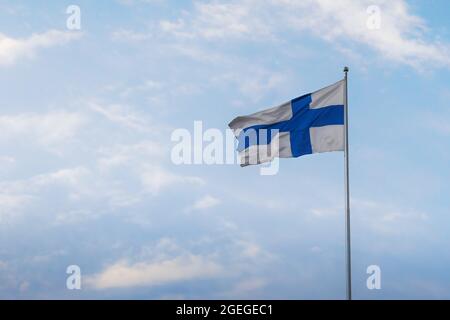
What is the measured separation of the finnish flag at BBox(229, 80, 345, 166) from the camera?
28.0m

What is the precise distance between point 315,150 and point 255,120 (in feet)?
8.98

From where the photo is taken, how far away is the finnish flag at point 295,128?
1101 inches

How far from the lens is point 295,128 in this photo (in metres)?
28.5
